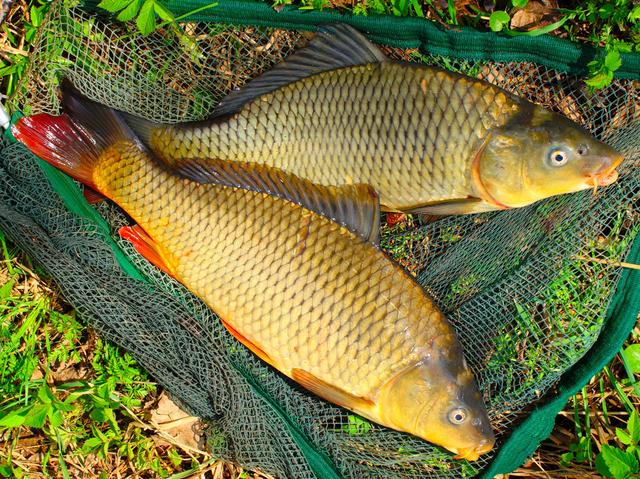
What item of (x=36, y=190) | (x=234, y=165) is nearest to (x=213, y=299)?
(x=234, y=165)

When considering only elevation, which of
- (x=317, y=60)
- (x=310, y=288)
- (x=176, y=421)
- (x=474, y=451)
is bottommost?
(x=176, y=421)

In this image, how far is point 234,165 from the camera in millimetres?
2191

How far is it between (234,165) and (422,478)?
3.74 feet

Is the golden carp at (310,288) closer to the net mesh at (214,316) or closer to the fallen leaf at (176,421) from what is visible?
the net mesh at (214,316)

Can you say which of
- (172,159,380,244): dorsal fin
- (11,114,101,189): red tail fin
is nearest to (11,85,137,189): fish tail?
(11,114,101,189): red tail fin

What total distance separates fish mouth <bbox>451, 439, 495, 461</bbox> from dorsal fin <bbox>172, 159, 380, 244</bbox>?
0.65m

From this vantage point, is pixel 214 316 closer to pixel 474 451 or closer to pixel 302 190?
pixel 302 190

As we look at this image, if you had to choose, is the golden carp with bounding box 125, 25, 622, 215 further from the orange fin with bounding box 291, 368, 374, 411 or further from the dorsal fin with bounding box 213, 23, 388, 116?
the orange fin with bounding box 291, 368, 374, 411

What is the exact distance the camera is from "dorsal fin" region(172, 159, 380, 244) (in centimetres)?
208

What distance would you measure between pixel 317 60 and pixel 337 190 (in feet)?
1.52

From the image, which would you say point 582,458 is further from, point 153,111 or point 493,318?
point 153,111

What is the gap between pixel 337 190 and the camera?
213 cm

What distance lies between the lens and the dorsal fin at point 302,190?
2.08m

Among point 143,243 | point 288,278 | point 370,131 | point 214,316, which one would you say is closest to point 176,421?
point 214,316
